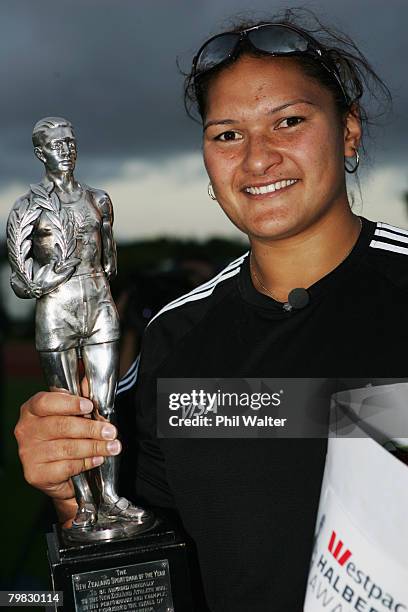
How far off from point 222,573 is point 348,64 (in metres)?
1.14

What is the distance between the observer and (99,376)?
4.83 feet

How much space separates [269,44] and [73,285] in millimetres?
623

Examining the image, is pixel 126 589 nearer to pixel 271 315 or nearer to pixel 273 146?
pixel 271 315

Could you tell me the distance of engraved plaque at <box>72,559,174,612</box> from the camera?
4.53 ft

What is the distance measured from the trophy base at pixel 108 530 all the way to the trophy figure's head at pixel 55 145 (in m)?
0.67

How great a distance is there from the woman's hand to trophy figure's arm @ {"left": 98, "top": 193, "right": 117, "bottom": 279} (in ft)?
0.85

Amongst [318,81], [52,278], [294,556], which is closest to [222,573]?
[294,556]

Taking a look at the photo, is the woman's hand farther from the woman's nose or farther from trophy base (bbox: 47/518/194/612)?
the woman's nose

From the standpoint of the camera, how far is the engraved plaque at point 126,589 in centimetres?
138

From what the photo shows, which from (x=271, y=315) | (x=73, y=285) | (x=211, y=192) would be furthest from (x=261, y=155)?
(x=73, y=285)

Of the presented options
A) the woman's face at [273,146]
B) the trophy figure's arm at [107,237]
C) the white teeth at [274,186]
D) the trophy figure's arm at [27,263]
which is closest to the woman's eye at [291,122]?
the woman's face at [273,146]

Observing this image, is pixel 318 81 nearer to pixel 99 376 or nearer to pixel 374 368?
pixel 374 368

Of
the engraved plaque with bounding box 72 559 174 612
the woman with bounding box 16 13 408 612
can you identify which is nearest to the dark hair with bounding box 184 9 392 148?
the woman with bounding box 16 13 408 612

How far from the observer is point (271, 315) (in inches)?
62.7
